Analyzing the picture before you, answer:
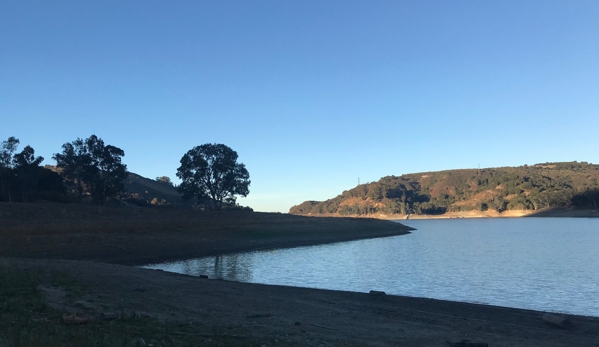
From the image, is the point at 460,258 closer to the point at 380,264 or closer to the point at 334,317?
the point at 380,264

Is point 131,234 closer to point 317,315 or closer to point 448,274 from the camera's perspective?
point 448,274

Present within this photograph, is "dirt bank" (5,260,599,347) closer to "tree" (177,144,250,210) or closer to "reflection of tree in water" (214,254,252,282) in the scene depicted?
"reflection of tree in water" (214,254,252,282)

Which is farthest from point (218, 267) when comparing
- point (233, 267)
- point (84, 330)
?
point (84, 330)

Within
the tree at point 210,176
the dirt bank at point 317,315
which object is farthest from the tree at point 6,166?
the dirt bank at point 317,315

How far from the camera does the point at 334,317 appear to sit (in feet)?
43.4

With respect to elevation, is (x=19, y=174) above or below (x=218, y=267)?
above

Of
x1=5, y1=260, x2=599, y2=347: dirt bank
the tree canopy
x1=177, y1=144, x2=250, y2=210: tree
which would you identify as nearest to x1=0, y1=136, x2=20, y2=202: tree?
the tree canopy

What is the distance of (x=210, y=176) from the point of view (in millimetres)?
78375

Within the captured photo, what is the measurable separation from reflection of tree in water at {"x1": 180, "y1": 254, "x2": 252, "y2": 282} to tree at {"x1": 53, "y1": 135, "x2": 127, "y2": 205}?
3674 cm

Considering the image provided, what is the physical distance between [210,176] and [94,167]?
20.8 m

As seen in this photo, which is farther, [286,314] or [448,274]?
[448,274]

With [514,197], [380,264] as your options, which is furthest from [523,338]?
[514,197]

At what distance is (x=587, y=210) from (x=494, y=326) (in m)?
162

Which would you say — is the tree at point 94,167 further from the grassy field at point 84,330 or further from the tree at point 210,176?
the grassy field at point 84,330
